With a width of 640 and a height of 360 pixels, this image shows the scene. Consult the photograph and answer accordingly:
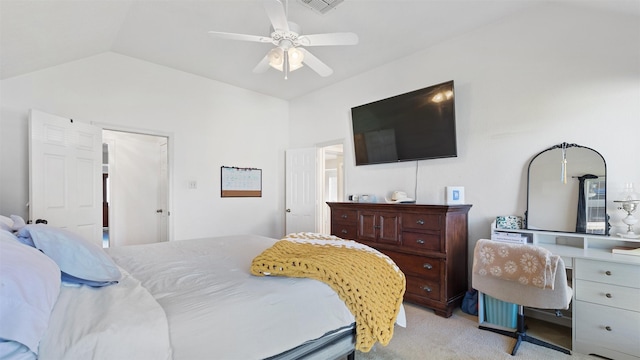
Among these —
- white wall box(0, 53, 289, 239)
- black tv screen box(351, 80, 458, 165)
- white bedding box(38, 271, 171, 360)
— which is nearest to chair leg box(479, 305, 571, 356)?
black tv screen box(351, 80, 458, 165)

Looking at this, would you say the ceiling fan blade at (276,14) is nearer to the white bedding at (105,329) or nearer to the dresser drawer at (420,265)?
the white bedding at (105,329)

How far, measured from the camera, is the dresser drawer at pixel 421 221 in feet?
9.58

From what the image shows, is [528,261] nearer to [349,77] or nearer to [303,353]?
[303,353]

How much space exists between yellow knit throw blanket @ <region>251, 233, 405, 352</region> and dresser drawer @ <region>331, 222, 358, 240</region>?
173 cm

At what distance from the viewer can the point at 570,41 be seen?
2.64 m

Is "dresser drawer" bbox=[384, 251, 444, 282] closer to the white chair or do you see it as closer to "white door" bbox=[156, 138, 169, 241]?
the white chair

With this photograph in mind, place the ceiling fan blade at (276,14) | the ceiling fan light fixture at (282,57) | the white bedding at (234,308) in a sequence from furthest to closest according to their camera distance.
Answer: the ceiling fan light fixture at (282,57)
the ceiling fan blade at (276,14)
the white bedding at (234,308)

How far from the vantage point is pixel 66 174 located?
3102 mm

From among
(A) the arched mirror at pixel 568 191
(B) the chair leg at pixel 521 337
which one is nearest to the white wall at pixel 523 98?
(A) the arched mirror at pixel 568 191

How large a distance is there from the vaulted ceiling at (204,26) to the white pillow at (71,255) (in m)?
1.70

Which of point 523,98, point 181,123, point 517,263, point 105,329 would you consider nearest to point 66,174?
point 181,123

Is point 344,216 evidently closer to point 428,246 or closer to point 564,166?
point 428,246

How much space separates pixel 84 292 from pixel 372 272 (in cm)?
143

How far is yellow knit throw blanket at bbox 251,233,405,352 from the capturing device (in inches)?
63.2
